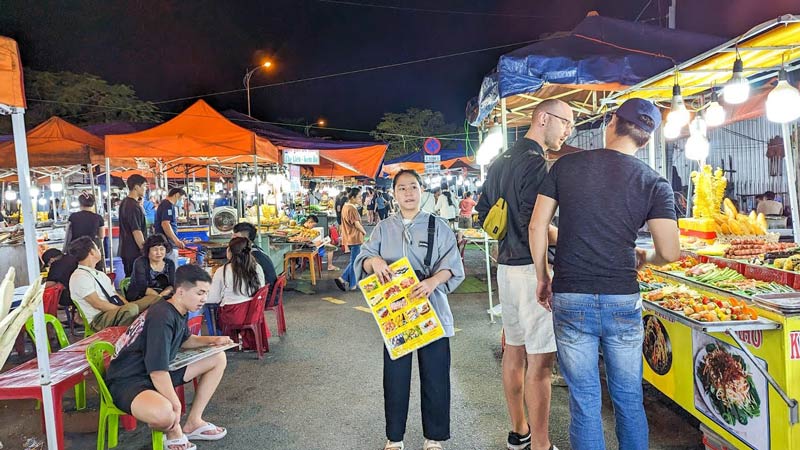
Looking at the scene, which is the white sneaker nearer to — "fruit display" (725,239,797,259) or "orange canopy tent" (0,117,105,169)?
"fruit display" (725,239,797,259)

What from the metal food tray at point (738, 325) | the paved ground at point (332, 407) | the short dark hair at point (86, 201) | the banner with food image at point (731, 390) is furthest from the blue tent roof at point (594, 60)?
the short dark hair at point (86, 201)

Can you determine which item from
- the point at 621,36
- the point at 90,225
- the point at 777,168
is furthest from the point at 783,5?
A: the point at 90,225

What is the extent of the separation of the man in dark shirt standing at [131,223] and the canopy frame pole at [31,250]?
16.6ft

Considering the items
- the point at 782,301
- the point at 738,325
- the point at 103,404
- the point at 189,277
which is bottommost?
the point at 103,404

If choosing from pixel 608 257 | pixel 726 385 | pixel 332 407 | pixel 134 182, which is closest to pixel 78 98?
pixel 134 182

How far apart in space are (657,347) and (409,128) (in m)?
42.9

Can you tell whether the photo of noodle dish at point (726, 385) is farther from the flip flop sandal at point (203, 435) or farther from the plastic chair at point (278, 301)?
the plastic chair at point (278, 301)

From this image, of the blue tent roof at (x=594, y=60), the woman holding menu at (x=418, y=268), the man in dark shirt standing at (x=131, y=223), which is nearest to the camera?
the woman holding menu at (x=418, y=268)

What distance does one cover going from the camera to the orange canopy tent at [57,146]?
9086mm

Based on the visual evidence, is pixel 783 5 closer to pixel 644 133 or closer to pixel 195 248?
pixel 644 133

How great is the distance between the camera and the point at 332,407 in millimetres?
4691

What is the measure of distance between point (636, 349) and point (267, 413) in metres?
3.20

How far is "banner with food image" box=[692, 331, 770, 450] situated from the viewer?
122 inches

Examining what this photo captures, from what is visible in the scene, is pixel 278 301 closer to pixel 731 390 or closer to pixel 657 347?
pixel 657 347
